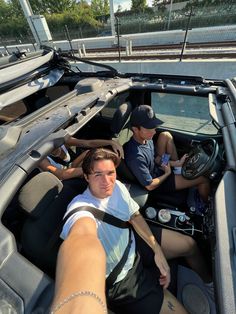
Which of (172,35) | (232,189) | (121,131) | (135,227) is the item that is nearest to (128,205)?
(135,227)

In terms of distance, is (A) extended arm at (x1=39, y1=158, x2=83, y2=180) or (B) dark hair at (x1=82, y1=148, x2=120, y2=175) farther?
(A) extended arm at (x1=39, y1=158, x2=83, y2=180)

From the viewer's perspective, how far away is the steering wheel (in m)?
2.10

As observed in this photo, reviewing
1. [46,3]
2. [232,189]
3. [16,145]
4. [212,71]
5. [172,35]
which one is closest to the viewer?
[232,189]

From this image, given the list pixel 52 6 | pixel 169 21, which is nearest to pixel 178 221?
pixel 169 21

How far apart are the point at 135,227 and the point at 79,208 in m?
0.68

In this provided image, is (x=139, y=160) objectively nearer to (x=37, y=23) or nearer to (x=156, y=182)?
(x=156, y=182)

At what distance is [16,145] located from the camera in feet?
5.05

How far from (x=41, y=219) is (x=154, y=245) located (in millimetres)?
989

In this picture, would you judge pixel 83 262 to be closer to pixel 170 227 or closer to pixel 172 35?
pixel 170 227

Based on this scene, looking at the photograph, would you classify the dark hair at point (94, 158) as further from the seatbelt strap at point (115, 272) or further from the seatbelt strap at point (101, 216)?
the seatbelt strap at point (115, 272)

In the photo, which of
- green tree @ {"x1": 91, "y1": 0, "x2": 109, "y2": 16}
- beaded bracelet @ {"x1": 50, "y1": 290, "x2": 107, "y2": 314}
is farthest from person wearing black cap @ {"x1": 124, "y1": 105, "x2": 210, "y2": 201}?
green tree @ {"x1": 91, "y1": 0, "x2": 109, "y2": 16}

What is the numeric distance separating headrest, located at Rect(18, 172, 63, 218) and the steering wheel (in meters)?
1.43

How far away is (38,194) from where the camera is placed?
141cm

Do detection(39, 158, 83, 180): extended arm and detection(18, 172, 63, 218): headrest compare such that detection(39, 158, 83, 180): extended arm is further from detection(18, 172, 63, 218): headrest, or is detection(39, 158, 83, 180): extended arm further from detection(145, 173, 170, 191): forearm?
detection(145, 173, 170, 191): forearm
